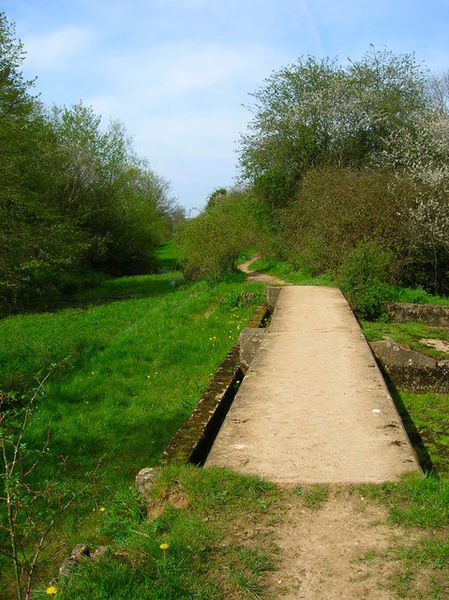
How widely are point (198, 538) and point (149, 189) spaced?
43.1m

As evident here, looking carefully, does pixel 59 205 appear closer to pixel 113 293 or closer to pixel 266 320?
pixel 113 293

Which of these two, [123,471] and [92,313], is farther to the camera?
[92,313]

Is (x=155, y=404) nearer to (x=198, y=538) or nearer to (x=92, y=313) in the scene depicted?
(x=198, y=538)

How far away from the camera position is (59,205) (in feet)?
74.0

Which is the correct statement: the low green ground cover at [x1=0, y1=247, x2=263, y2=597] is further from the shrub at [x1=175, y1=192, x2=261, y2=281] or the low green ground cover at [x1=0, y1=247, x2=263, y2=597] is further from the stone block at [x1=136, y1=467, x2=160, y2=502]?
the shrub at [x1=175, y1=192, x2=261, y2=281]

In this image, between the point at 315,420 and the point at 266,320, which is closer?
the point at 315,420

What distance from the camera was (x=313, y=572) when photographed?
2.38 metres

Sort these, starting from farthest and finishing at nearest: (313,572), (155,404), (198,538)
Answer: (155,404) → (198,538) → (313,572)

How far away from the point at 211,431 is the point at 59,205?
781 inches

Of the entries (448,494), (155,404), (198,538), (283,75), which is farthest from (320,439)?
(283,75)

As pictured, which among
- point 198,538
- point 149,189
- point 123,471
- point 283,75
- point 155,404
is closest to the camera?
point 198,538

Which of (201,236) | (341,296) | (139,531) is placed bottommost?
(139,531)

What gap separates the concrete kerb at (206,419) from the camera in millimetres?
3658

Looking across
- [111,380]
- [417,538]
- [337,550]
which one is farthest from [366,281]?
[337,550]
